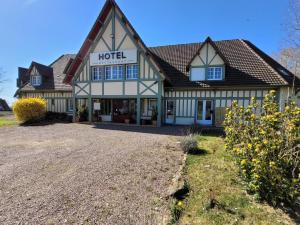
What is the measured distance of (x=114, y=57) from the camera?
14180 mm

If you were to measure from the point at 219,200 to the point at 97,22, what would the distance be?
14.2 meters

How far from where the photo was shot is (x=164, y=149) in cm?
718

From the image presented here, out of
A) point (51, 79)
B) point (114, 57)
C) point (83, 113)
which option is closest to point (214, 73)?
point (114, 57)

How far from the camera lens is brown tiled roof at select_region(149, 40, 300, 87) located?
1245 centimetres

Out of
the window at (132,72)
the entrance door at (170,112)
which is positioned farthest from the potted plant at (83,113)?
the entrance door at (170,112)

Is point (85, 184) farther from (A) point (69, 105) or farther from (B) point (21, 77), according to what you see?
(B) point (21, 77)

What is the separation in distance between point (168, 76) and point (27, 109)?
1084cm

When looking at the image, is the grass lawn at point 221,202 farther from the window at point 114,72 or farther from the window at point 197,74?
the window at point 114,72

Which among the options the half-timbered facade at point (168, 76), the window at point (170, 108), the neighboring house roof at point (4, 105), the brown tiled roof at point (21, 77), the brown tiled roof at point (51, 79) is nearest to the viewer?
the half-timbered facade at point (168, 76)

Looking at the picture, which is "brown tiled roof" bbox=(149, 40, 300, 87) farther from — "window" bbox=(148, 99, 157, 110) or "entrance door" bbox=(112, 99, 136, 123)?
"entrance door" bbox=(112, 99, 136, 123)

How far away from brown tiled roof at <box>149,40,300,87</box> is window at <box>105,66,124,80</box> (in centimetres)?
290

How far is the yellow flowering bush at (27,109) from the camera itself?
14273mm

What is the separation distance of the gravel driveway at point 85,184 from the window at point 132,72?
780cm

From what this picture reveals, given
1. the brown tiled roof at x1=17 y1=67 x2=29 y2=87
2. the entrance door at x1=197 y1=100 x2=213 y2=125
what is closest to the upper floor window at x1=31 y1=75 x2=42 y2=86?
the brown tiled roof at x1=17 y1=67 x2=29 y2=87
